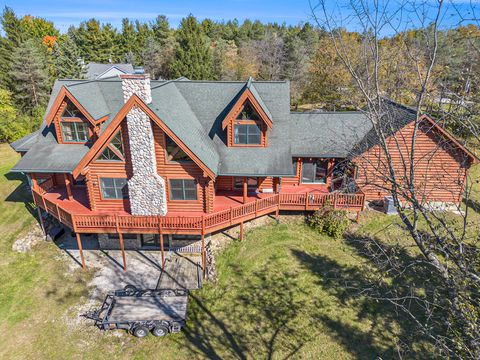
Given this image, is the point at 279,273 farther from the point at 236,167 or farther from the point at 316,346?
the point at 236,167

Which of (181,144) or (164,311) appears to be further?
(181,144)

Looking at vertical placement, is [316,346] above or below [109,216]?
below

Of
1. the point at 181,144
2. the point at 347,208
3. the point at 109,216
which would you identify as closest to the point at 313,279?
the point at 347,208

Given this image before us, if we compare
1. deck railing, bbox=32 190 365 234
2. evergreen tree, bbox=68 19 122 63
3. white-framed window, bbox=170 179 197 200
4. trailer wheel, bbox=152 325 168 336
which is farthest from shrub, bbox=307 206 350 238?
evergreen tree, bbox=68 19 122 63

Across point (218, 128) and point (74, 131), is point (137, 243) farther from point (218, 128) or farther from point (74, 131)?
point (218, 128)

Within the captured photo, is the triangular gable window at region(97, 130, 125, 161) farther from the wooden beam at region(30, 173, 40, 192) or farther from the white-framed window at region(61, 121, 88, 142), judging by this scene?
the wooden beam at region(30, 173, 40, 192)
